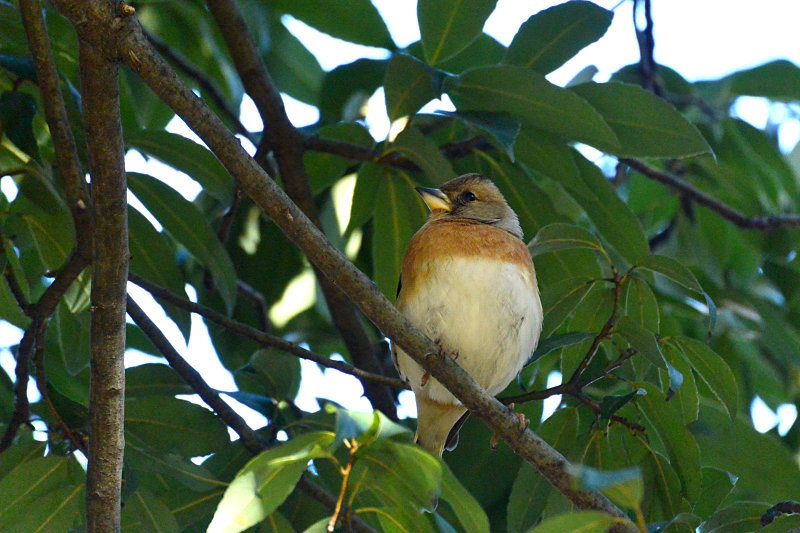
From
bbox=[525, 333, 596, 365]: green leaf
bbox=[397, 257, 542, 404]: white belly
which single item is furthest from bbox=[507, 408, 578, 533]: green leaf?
bbox=[397, 257, 542, 404]: white belly

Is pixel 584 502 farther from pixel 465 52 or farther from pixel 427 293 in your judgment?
pixel 465 52

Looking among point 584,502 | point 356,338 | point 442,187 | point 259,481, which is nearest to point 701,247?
point 442,187

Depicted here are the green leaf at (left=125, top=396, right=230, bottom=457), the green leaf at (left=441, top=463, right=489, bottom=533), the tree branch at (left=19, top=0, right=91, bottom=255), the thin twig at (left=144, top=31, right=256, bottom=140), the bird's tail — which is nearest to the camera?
the green leaf at (left=441, top=463, right=489, bottom=533)

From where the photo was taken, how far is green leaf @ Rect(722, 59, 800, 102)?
5891 millimetres

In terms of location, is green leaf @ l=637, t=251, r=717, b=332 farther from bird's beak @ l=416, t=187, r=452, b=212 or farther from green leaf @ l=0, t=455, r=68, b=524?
green leaf @ l=0, t=455, r=68, b=524

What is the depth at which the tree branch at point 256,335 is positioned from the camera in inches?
139

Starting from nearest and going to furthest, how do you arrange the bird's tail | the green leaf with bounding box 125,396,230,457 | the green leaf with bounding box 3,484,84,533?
the green leaf with bounding box 3,484,84,533 → the green leaf with bounding box 125,396,230,457 → the bird's tail

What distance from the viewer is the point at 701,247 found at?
6.10 m

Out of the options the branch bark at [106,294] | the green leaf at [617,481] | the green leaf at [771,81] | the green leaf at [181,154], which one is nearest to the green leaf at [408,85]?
the green leaf at [181,154]

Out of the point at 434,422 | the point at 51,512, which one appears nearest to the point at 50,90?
the point at 51,512

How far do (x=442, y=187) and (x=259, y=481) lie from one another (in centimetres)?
285

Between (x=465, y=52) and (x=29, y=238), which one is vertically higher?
(x=465, y=52)

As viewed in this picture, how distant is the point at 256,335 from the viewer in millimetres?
3898

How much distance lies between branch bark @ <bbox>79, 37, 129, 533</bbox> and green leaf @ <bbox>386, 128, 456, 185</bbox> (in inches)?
64.5
